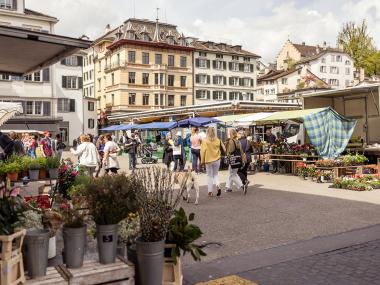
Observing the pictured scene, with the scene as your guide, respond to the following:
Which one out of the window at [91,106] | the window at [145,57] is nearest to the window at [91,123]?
the window at [91,106]

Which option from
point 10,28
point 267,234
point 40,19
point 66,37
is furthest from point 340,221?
point 40,19

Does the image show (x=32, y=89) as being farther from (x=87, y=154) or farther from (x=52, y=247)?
(x=52, y=247)

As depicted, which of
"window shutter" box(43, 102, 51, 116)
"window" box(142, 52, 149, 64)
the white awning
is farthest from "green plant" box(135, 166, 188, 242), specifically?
"window" box(142, 52, 149, 64)

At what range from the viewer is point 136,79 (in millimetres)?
65875

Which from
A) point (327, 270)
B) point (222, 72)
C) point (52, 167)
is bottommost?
point (327, 270)

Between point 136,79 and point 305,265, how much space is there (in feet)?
202

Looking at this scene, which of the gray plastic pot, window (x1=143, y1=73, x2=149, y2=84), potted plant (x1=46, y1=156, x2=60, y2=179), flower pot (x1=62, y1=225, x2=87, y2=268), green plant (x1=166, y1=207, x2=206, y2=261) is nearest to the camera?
the gray plastic pot

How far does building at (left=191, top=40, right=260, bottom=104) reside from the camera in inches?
2857

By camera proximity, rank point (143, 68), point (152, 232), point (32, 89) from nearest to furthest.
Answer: point (152, 232), point (32, 89), point (143, 68)

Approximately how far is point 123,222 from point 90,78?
2956 inches

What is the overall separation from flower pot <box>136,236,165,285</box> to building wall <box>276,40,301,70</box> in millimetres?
91981

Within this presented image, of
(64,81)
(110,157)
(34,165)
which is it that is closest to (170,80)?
(64,81)

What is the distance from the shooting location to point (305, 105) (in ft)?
70.1

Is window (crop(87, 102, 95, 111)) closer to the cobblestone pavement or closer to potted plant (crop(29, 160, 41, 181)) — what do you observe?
potted plant (crop(29, 160, 41, 181))
